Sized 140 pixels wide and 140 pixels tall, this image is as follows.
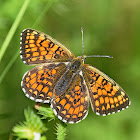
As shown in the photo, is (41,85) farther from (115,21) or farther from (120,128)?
(115,21)

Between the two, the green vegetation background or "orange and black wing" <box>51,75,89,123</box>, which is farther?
the green vegetation background

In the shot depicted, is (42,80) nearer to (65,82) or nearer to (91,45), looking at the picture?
(65,82)

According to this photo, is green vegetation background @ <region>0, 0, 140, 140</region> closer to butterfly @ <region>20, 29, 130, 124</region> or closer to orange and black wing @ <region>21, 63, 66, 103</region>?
butterfly @ <region>20, 29, 130, 124</region>

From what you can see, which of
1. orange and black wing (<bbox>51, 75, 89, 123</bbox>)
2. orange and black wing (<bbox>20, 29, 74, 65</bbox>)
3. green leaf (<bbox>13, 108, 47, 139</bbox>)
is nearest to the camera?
green leaf (<bbox>13, 108, 47, 139</bbox>)

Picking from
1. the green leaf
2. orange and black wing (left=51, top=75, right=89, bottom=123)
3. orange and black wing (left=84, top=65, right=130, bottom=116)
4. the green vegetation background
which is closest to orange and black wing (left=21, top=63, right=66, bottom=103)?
orange and black wing (left=51, top=75, right=89, bottom=123)

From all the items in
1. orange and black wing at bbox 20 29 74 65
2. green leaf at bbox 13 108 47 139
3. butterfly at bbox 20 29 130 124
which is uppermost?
orange and black wing at bbox 20 29 74 65
